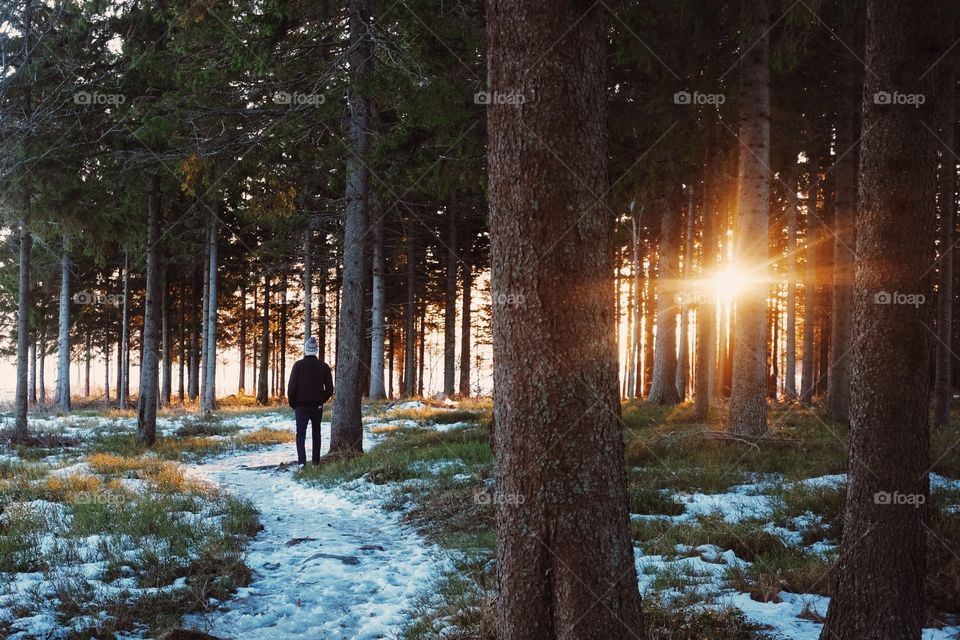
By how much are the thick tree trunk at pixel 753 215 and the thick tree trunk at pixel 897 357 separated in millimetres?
6897

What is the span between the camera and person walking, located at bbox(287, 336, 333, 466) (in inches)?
Result: 447

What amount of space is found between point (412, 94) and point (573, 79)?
688cm

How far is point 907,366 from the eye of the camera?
3297 mm

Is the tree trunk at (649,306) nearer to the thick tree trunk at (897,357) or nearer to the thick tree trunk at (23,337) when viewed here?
the thick tree trunk at (23,337)

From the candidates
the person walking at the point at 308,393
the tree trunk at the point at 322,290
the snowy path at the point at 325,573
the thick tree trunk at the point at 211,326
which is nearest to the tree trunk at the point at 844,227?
the snowy path at the point at 325,573

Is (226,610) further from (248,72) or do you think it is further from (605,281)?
(248,72)

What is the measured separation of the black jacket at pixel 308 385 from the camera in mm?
11367

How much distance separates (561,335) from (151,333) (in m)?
12.4

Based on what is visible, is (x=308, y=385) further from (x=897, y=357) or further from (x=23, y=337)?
(x=897, y=357)

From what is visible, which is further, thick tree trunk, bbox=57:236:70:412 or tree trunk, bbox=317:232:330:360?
tree trunk, bbox=317:232:330:360

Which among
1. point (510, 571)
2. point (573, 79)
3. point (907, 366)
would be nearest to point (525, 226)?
point (573, 79)

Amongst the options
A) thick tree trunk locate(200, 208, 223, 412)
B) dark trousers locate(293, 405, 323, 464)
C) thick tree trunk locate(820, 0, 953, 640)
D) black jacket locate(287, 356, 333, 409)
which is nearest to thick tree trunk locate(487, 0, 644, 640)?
thick tree trunk locate(820, 0, 953, 640)

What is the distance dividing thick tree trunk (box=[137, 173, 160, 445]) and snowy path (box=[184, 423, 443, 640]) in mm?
5812

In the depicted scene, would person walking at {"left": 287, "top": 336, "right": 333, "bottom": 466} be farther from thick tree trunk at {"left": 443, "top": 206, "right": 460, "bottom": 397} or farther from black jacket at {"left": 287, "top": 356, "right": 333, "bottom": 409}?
thick tree trunk at {"left": 443, "top": 206, "right": 460, "bottom": 397}
